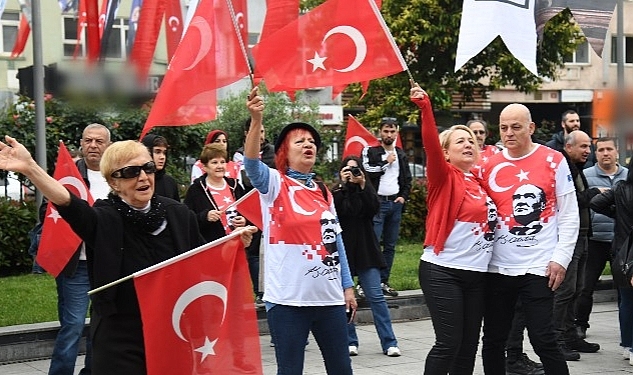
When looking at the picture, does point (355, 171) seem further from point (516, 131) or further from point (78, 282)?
point (78, 282)

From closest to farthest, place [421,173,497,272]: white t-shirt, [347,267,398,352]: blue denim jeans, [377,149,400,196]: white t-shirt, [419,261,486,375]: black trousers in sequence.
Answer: [419,261,486,375]: black trousers → [421,173,497,272]: white t-shirt → [347,267,398,352]: blue denim jeans → [377,149,400,196]: white t-shirt

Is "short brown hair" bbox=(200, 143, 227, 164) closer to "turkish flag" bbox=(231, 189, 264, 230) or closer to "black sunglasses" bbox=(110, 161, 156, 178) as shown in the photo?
"turkish flag" bbox=(231, 189, 264, 230)

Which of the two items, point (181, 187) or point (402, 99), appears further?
point (402, 99)

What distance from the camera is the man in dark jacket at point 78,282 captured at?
284 inches

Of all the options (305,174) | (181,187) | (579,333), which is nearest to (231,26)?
(305,174)

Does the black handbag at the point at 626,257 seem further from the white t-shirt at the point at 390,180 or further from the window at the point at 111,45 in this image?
the window at the point at 111,45

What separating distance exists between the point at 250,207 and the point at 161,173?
1.56 meters

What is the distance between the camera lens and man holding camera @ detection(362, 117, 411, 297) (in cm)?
1151

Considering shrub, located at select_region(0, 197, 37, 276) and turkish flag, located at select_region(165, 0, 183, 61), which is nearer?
turkish flag, located at select_region(165, 0, 183, 61)

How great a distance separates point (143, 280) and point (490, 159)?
291 centimetres

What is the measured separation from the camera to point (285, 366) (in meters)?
5.78

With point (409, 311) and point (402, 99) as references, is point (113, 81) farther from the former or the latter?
point (402, 99)

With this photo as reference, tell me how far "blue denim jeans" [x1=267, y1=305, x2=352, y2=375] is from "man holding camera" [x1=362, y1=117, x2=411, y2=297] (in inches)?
222
